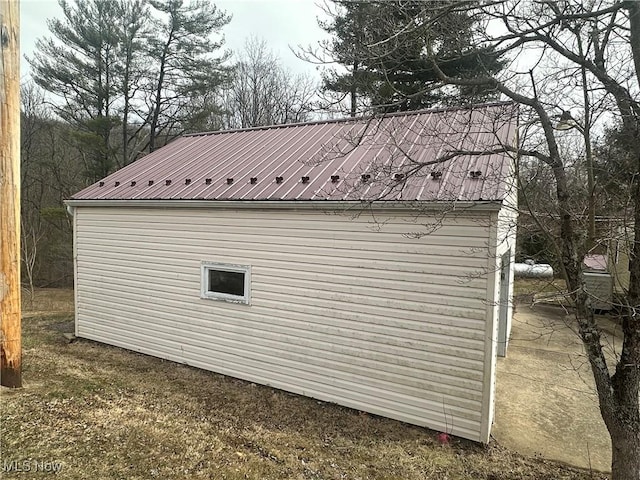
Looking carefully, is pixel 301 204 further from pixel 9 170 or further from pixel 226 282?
pixel 9 170

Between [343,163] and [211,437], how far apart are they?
4.07 metres

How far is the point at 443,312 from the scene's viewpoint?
460 cm

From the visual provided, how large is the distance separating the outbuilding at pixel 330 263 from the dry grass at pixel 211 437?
0.36m

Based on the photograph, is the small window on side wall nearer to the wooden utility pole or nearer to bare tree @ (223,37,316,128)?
the wooden utility pole

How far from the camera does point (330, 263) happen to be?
5309mm

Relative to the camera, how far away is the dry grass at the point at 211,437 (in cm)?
382

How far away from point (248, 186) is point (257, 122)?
46.3 feet

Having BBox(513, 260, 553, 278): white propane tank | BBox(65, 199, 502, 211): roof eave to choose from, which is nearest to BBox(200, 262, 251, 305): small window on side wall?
BBox(65, 199, 502, 211): roof eave

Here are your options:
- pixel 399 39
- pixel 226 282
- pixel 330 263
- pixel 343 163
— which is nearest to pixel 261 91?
pixel 343 163

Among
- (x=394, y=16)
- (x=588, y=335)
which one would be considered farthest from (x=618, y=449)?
(x=394, y=16)

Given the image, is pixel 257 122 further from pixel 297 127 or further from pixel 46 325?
pixel 46 325

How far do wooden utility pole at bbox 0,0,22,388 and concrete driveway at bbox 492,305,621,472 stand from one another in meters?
5.23

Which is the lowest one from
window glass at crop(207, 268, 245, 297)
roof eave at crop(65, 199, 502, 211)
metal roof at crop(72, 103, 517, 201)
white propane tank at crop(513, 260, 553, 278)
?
white propane tank at crop(513, 260, 553, 278)

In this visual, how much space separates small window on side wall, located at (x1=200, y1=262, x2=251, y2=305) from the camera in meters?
6.00
